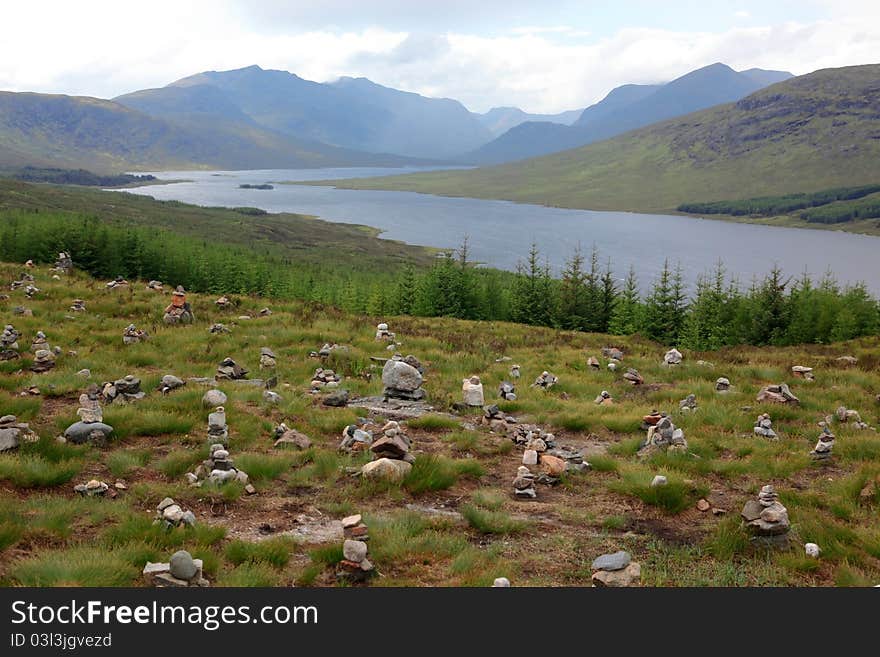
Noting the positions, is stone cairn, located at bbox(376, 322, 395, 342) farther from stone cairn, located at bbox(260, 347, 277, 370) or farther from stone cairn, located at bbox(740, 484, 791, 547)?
stone cairn, located at bbox(740, 484, 791, 547)

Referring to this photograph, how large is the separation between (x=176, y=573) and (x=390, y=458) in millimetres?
4696

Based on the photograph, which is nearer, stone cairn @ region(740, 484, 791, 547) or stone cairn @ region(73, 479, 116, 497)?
stone cairn @ region(740, 484, 791, 547)

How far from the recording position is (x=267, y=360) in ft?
55.2

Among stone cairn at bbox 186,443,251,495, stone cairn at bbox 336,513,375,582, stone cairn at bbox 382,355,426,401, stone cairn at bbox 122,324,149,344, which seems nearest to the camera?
stone cairn at bbox 336,513,375,582

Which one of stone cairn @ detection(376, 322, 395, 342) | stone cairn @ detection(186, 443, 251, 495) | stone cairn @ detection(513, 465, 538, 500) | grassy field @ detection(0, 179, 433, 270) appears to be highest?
grassy field @ detection(0, 179, 433, 270)

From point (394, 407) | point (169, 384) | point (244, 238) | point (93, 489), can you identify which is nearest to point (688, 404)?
point (394, 407)

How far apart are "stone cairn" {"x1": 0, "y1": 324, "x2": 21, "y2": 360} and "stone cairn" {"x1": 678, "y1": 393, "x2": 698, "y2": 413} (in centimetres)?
1709

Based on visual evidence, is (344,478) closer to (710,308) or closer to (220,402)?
(220,402)

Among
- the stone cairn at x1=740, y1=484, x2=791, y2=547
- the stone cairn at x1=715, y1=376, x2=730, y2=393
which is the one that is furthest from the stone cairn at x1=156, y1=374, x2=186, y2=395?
the stone cairn at x1=715, y1=376, x2=730, y2=393

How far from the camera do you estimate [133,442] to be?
35.2 ft

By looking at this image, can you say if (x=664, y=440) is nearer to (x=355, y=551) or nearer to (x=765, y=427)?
(x=765, y=427)

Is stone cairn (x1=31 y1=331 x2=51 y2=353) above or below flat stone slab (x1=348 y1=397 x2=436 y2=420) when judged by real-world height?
above

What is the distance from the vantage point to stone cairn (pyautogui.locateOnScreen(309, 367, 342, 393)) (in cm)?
1515

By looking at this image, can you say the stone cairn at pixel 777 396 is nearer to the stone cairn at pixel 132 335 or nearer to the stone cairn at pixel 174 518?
the stone cairn at pixel 174 518
